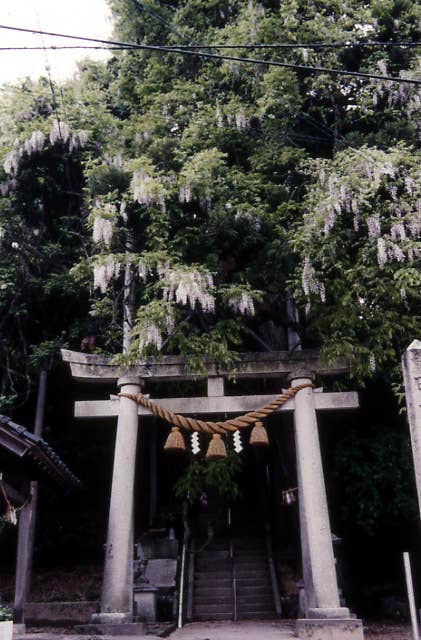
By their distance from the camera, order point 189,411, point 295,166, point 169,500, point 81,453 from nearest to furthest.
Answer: point 189,411 < point 295,166 < point 81,453 < point 169,500

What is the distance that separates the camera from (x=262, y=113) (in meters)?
10.6

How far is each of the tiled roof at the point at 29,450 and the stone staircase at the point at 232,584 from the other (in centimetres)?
529

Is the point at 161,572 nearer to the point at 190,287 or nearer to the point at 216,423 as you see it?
the point at 216,423

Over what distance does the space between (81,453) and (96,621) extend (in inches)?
259

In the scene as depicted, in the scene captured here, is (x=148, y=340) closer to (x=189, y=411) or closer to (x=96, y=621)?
(x=189, y=411)

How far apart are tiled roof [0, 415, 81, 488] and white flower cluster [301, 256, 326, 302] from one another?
430 centimetres

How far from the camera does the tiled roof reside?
5.77 metres

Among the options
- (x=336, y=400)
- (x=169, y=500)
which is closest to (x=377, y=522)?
(x=336, y=400)

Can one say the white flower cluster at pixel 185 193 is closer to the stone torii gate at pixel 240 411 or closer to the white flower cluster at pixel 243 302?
the white flower cluster at pixel 243 302

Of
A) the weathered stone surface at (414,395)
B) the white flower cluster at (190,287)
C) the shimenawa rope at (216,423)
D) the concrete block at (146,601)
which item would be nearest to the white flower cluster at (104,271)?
the white flower cluster at (190,287)

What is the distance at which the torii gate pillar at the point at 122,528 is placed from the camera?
23.7 ft

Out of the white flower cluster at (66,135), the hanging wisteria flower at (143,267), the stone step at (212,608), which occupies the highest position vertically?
the white flower cluster at (66,135)

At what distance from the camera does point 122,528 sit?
25.0 feet

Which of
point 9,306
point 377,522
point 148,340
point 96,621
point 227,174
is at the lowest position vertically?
point 96,621
